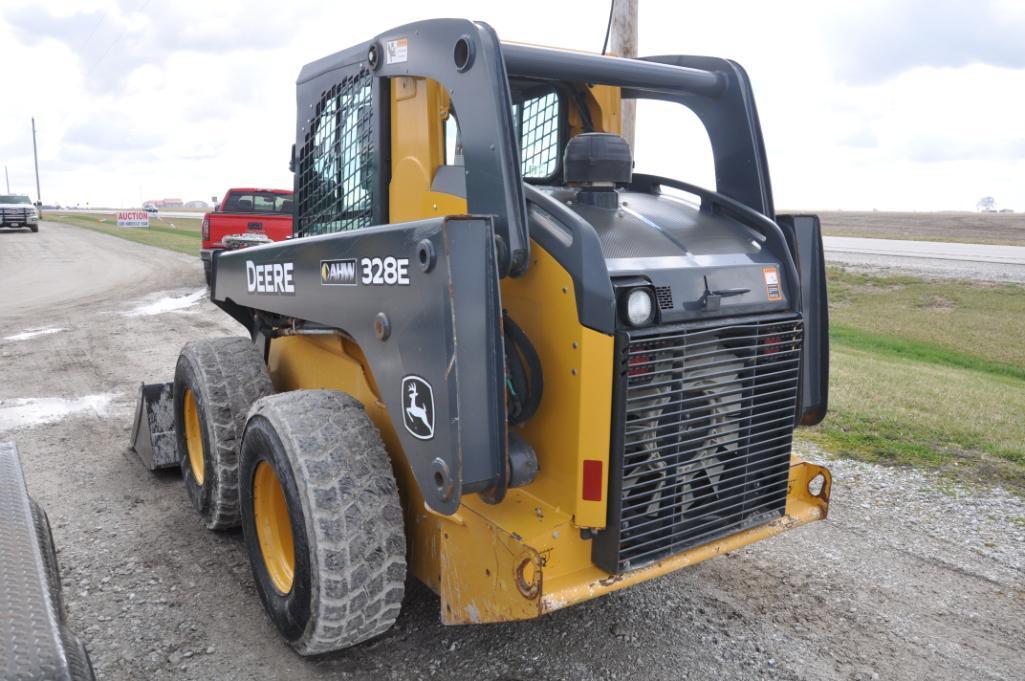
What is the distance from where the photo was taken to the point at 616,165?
3.28 meters

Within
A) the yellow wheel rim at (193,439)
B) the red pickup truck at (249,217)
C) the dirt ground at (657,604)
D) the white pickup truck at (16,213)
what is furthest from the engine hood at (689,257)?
the white pickup truck at (16,213)

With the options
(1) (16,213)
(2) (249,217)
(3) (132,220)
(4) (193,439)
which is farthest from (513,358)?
(3) (132,220)

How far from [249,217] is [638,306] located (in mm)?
13576

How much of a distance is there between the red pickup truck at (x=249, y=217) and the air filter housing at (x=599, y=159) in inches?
475

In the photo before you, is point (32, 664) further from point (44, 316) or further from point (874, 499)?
point (44, 316)

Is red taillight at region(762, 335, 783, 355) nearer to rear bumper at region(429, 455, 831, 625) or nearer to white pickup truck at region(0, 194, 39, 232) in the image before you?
rear bumper at region(429, 455, 831, 625)

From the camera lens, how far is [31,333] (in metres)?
10.5

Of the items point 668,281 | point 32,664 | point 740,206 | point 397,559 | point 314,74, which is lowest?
point 397,559

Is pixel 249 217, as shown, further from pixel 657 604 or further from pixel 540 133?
pixel 657 604

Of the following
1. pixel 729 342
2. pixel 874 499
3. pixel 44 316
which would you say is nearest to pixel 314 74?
pixel 729 342

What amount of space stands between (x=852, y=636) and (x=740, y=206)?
6.30 ft

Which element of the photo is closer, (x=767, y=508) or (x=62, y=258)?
(x=767, y=508)

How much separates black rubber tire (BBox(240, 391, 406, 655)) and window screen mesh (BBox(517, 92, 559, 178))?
1.75 meters

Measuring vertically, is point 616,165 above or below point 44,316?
above
